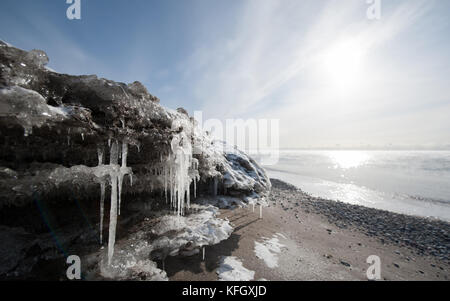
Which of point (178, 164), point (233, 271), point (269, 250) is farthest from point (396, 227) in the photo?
point (178, 164)

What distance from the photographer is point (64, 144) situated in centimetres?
394

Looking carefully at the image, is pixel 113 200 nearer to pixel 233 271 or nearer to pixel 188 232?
pixel 188 232

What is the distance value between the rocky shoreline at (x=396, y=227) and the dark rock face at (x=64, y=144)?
11.1m

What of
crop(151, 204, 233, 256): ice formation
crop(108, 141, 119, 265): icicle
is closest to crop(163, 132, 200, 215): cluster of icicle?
crop(151, 204, 233, 256): ice formation

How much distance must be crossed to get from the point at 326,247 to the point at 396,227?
758 centimetres

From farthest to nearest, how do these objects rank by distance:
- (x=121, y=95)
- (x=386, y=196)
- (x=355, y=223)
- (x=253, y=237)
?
(x=386, y=196) → (x=355, y=223) → (x=253, y=237) → (x=121, y=95)

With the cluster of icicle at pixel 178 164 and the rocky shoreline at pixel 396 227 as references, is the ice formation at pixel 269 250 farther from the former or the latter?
the rocky shoreline at pixel 396 227

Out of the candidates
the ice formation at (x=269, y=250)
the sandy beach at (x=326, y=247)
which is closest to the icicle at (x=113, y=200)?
the sandy beach at (x=326, y=247)

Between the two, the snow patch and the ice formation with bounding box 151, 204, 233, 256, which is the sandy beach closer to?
the snow patch

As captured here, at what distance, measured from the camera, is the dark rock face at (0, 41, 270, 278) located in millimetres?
3395
